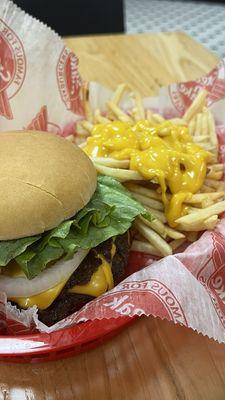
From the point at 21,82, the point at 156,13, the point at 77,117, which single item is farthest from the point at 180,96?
the point at 156,13

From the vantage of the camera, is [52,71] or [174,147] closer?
[174,147]

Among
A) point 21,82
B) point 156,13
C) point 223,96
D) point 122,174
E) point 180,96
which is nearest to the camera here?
point 122,174

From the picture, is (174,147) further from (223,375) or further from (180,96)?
(223,375)

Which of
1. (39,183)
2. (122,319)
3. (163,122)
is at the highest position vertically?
(39,183)

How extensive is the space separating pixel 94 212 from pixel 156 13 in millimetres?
3787

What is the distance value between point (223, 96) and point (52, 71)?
644 millimetres

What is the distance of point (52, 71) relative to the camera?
194 centimetres

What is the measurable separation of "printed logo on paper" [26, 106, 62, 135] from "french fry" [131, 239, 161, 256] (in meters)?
0.61

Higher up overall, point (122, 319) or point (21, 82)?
point (21, 82)

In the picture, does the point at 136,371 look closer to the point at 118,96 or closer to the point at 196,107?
the point at 196,107

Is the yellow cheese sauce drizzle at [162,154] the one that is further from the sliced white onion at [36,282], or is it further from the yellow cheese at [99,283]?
the sliced white onion at [36,282]

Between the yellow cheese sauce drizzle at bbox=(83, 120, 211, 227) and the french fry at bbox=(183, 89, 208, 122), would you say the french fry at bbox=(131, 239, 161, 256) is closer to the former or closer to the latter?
the yellow cheese sauce drizzle at bbox=(83, 120, 211, 227)

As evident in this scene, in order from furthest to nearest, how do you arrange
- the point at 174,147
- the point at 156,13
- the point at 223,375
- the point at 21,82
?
the point at 156,13 → the point at 21,82 → the point at 174,147 → the point at 223,375

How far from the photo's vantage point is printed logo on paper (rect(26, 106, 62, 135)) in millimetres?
1917
